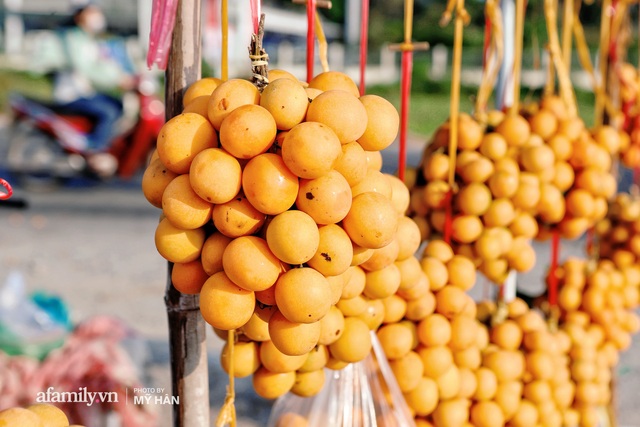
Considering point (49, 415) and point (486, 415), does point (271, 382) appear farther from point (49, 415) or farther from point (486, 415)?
point (486, 415)

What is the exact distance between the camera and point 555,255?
5.59 ft

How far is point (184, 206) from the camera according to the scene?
817mm

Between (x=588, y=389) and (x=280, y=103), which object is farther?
(x=588, y=389)

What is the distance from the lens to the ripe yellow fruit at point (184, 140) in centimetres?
83

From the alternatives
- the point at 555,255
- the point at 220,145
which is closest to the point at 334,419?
the point at 220,145

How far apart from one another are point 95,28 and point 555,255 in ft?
18.6

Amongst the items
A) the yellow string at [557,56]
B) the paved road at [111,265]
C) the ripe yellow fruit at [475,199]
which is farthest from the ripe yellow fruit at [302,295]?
the paved road at [111,265]

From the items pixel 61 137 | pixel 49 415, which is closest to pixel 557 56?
pixel 49 415

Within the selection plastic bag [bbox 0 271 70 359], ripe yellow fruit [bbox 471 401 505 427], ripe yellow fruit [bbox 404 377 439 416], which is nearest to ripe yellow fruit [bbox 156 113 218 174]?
ripe yellow fruit [bbox 404 377 439 416]

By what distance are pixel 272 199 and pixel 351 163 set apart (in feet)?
0.41

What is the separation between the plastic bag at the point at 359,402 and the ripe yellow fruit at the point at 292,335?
0.43 meters

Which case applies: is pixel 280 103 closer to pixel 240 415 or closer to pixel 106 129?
pixel 240 415

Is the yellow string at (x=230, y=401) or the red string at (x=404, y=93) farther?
the red string at (x=404, y=93)

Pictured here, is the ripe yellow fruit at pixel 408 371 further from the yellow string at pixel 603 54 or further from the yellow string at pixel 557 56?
the yellow string at pixel 603 54
